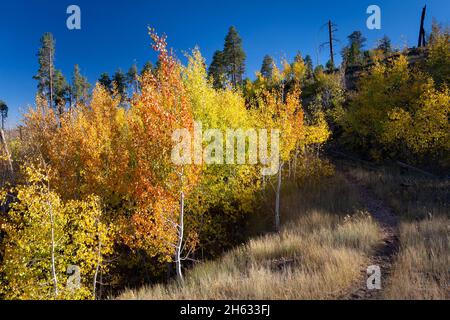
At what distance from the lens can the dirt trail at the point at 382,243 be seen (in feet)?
24.5

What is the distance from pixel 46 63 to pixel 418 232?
50.1 m

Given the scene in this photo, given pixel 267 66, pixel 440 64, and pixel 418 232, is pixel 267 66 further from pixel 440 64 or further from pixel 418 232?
pixel 418 232

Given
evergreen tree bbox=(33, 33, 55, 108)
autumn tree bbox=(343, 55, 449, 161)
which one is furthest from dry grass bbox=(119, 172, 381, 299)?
evergreen tree bbox=(33, 33, 55, 108)

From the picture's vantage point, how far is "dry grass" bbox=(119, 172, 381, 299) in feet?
26.2

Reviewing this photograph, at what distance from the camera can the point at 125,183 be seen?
692 inches

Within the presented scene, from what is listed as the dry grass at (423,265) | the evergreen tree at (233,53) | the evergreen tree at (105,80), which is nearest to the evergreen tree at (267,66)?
the evergreen tree at (233,53)

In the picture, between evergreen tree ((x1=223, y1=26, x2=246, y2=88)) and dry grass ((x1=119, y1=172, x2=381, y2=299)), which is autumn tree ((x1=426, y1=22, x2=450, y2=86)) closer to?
dry grass ((x1=119, y1=172, x2=381, y2=299))

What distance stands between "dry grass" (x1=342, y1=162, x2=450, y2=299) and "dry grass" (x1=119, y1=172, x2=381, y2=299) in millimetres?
1305

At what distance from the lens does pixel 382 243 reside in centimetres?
1173

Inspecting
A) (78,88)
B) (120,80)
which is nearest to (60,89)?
(78,88)
